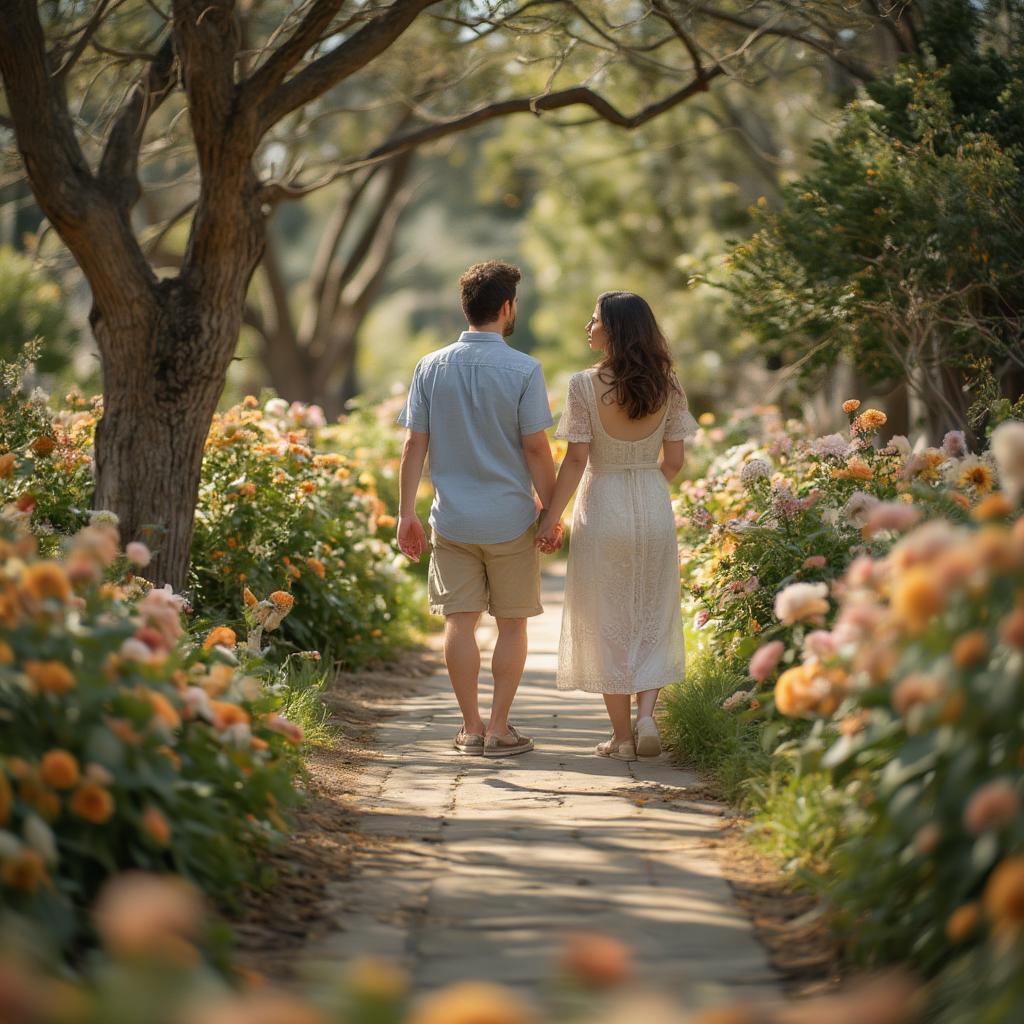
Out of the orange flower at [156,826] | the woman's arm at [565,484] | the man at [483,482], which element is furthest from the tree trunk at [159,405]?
the orange flower at [156,826]

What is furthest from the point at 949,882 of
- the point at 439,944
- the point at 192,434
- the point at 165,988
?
the point at 192,434

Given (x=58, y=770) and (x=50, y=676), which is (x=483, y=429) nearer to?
(x=50, y=676)

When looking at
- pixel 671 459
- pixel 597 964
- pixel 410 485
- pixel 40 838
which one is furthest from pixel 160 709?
pixel 671 459

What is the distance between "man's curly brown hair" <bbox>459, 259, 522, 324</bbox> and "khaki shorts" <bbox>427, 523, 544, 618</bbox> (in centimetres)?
88

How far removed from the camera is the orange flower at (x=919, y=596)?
8.11ft

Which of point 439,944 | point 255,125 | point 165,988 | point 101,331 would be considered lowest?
point 439,944

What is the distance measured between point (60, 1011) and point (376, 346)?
43.4 meters

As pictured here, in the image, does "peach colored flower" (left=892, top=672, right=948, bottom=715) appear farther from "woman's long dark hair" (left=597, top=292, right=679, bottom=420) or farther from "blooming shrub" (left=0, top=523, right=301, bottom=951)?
"woman's long dark hair" (left=597, top=292, right=679, bottom=420)

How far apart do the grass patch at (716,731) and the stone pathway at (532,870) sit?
11cm

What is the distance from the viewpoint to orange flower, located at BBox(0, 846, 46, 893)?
235 centimetres

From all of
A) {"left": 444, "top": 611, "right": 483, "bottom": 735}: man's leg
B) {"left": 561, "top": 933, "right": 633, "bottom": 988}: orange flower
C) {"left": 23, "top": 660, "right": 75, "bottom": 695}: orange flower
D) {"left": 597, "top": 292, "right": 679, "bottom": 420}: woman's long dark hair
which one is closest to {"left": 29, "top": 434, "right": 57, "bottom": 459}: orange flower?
{"left": 444, "top": 611, "right": 483, "bottom": 735}: man's leg

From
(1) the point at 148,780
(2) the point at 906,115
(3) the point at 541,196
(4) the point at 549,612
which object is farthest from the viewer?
(3) the point at 541,196

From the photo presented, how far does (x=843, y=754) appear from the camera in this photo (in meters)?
3.02

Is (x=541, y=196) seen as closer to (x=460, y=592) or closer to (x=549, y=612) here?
(x=549, y=612)
